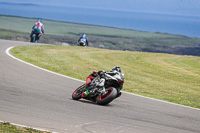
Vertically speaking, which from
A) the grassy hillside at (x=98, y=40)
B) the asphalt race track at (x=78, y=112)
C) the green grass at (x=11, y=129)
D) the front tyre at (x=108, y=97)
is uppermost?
the grassy hillside at (x=98, y=40)

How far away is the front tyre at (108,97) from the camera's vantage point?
9.52 meters

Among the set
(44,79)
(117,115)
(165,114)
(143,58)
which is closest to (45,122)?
(117,115)

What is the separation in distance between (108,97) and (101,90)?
1.14 feet

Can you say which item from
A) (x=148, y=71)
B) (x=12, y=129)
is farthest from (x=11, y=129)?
(x=148, y=71)

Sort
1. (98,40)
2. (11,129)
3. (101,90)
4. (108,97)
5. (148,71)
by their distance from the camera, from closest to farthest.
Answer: (11,129), (108,97), (101,90), (148,71), (98,40)

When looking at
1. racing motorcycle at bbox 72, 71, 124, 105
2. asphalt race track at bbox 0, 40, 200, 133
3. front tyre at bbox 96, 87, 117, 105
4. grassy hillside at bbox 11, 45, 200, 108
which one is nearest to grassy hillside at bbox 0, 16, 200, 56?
grassy hillside at bbox 11, 45, 200, 108

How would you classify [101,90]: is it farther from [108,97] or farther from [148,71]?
[148,71]

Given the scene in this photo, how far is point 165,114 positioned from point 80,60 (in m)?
11.8

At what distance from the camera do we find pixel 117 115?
352 inches

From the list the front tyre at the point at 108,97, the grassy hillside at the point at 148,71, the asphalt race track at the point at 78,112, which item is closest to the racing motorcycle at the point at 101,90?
the front tyre at the point at 108,97

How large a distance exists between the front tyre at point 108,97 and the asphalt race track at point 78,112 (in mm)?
167

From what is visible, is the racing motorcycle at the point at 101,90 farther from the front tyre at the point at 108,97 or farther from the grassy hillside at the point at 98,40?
the grassy hillside at the point at 98,40

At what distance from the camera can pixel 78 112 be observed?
28.7 feet

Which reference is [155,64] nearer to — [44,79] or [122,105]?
[44,79]
